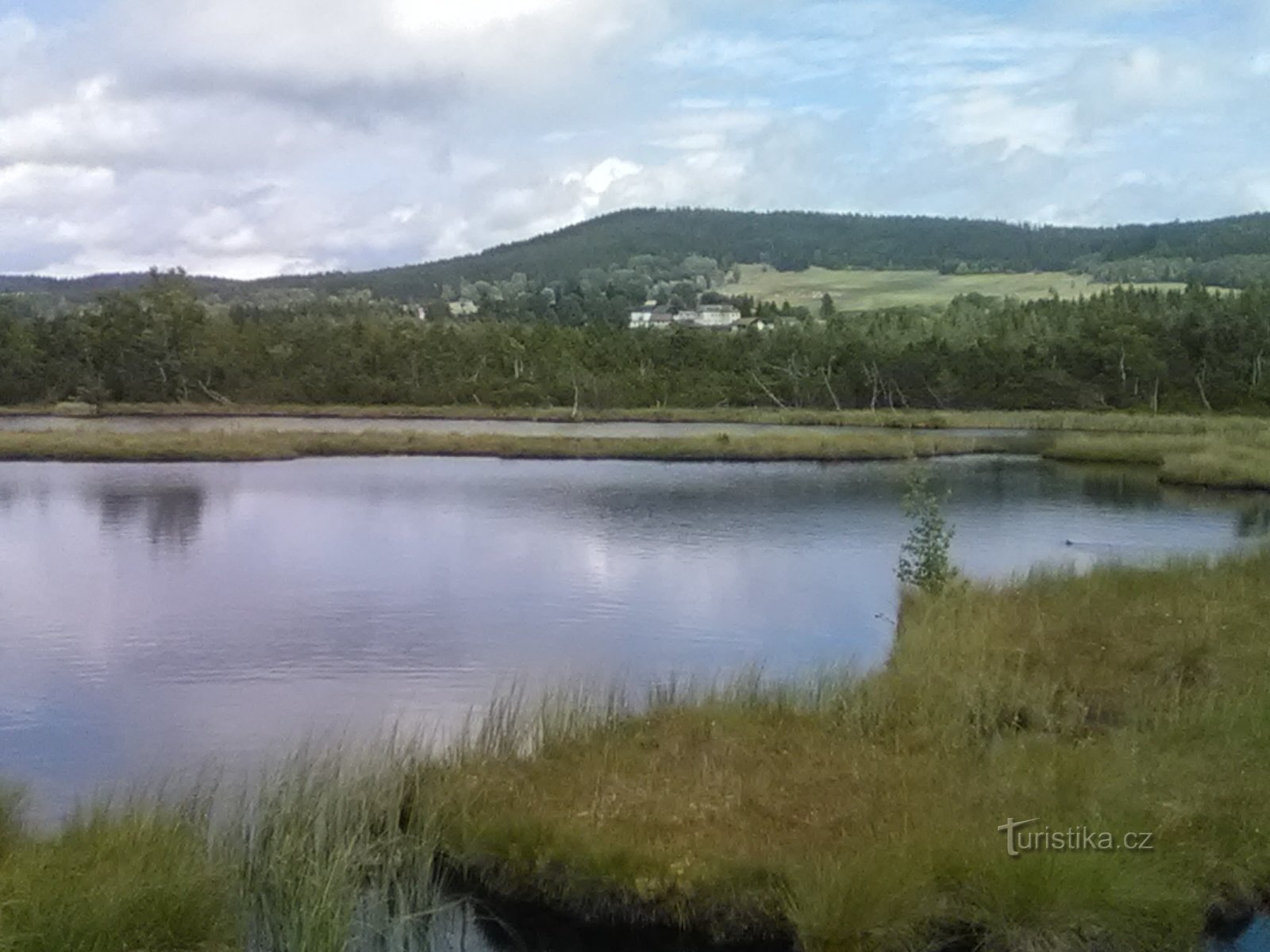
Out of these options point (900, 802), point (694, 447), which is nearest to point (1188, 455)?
point (694, 447)

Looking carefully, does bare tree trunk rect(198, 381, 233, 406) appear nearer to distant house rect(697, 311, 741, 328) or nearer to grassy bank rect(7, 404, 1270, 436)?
grassy bank rect(7, 404, 1270, 436)

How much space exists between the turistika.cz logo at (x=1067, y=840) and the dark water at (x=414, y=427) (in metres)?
41.4

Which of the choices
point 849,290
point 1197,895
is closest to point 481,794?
point 1197,895

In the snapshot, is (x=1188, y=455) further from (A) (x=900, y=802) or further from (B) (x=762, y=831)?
(B) (x=762, y=831)

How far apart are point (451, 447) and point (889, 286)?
292 feet

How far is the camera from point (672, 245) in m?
137

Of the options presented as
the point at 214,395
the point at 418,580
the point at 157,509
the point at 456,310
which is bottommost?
the point at 418,580

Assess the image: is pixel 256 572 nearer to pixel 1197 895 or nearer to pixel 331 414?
pixel 1197 895

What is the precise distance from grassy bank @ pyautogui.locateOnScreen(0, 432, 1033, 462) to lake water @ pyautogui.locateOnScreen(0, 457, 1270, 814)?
1906 mm

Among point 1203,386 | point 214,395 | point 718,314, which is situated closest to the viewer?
point 1203,386

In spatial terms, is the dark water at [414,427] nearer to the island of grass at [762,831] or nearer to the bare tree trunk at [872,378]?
the bare tree trunk at [872,378]

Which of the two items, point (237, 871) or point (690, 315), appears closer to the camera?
point (237, 871)

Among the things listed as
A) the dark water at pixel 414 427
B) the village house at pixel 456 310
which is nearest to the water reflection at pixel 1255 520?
the dark water at pixel 414 427

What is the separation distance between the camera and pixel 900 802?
32.8ft
